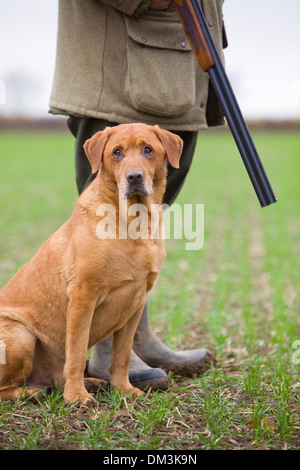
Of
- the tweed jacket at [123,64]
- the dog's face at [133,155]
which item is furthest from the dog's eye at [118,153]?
the tweed jacket at [123,64]

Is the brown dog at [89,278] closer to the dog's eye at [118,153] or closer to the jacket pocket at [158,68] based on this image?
the dog's eye at [118,153]

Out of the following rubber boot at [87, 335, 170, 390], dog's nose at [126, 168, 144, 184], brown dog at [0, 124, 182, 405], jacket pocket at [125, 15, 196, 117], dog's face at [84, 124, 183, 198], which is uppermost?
jacket pocket at [125, 15, 196, 117]

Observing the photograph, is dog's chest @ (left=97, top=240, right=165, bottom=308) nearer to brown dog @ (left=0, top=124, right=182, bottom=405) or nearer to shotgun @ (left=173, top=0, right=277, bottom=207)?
brown dog @ (left=0, top=124, right=182, bottom=405)

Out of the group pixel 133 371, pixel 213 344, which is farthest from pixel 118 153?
pixel 213 344

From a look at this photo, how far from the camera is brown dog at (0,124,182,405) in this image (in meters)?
3.03

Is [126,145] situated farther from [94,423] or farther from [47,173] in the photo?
[47,173]

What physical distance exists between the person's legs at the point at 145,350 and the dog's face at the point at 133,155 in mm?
464

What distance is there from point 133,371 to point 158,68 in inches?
77.9

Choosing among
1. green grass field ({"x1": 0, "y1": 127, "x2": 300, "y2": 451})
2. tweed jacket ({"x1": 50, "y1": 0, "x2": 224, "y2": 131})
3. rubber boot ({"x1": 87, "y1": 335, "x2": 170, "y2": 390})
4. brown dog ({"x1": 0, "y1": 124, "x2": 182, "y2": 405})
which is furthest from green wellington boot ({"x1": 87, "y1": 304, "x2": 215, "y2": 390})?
tweed jacket ({"x1": 50, "y1": 0, "x2": 224, "y2": 131})

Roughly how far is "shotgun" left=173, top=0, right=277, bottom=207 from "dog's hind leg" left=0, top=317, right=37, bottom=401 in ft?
5.25

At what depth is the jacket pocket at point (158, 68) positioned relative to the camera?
10.8 ft

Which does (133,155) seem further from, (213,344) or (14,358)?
(213,344)
